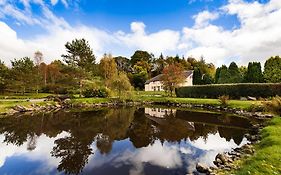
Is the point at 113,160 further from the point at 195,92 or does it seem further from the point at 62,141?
the point at 195,92

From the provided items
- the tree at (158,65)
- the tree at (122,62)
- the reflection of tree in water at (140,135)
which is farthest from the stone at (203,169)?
the tree at (122,62)

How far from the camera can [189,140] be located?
47.6 feet

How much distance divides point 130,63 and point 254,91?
6499 centimetres

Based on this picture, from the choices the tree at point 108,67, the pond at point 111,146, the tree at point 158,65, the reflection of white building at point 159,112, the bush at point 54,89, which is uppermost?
the tree at point 158,65

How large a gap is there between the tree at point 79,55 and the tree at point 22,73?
8567 mm

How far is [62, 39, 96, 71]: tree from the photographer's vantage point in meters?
41.5

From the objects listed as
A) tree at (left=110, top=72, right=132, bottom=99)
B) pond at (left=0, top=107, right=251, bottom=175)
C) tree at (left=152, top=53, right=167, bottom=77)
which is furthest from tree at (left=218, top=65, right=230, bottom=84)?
pond at (left=0, top=107, right=251, bottom=175)

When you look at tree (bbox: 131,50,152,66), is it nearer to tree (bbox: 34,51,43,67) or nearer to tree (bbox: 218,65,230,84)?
tree (bbox: 218,65,230,84)

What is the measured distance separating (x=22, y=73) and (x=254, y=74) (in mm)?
46207

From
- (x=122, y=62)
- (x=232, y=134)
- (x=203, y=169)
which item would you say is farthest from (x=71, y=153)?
(x=122, y=62)

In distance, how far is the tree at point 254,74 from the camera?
4644 centimetres

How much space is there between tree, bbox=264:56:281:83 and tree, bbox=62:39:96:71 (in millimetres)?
38180

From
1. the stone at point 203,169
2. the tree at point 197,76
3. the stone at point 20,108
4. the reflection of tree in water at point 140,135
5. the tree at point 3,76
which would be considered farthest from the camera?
the tree at point 197,76

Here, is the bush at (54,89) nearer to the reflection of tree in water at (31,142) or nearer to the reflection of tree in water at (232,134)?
the reflection of tree in water at (31,142)
